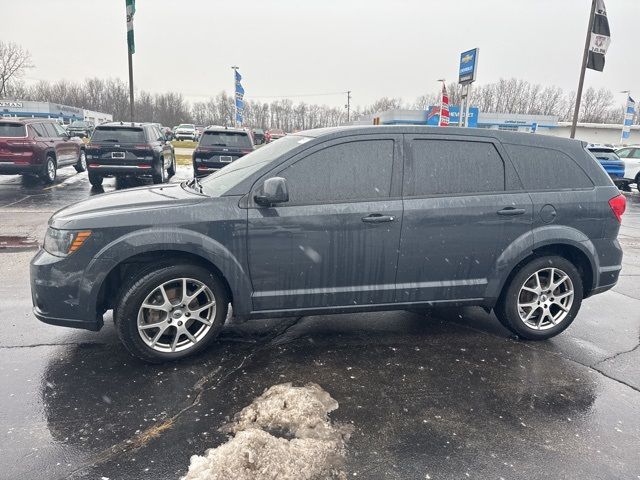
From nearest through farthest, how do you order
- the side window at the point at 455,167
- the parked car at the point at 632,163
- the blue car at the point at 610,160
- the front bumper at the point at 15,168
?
the side window at the point at 455,167, the front bumper at the point at 15,168, the blue car at the point at 610,160, the parked car at the point at 632,163

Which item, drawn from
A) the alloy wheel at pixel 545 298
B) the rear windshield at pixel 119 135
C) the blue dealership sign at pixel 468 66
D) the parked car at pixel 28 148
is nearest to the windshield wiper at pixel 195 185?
the alloy wheel at pixel 545 298

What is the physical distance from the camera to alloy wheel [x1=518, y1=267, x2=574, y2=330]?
4.23 m

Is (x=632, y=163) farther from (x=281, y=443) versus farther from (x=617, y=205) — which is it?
(x=281, y=443)

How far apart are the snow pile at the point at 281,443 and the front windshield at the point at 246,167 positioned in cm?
167

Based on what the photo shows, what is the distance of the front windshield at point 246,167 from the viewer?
12.4ft

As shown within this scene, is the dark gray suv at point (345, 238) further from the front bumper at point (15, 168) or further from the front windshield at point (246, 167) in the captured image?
the front bumper at point (15, 168)

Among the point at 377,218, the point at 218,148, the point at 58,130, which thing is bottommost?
the point at 377,218

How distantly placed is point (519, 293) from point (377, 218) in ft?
5.17

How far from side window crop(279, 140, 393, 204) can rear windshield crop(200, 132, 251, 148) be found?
9.34 metres

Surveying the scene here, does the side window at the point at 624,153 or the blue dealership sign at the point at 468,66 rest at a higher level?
the blue dealership sign at the point at 468,66

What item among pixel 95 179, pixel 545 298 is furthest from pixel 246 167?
pixel 95 179

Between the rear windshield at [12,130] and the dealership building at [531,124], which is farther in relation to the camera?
the dealership building at [531,124]

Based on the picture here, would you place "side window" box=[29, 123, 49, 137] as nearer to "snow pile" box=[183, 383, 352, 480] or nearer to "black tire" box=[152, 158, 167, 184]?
"black tire" box=[152, 158, 167, 184]

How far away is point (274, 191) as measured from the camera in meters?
3.44
